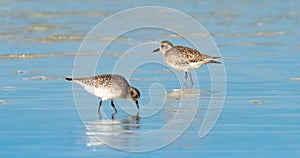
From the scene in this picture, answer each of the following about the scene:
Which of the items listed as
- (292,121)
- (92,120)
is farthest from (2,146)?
(292,121)

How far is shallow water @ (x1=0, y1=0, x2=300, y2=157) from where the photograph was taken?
9945mm

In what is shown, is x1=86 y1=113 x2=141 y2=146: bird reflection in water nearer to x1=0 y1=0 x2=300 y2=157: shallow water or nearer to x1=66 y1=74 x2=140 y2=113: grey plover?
x1=0 y1=0 x2=300 y2=157: shallow water

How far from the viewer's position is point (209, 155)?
940 cm

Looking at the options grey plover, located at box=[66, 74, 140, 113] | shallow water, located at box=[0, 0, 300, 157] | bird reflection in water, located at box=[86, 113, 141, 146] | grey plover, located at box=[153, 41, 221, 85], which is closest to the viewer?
shallow water, located at box=[0, 0, 300, 157]

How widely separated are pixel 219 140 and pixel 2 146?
257cm

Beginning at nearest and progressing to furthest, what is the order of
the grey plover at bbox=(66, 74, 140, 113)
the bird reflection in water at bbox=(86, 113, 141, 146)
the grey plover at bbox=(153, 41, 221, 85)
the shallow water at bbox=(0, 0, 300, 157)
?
the shallow water at bbox=(0, 0, 300, 157) < the bird reflection in water at bbox=(86, 113, 141, 146) < the grey plover at bbox=(66, 74, 140, 113) < the grey plover at bbox=(153, 41, 221, 85)

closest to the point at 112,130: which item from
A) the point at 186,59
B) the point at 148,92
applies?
the point at 148,92

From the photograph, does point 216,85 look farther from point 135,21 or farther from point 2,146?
point 135,21

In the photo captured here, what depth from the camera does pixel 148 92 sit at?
47.0 feet

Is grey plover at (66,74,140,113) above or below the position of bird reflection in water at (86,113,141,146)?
above

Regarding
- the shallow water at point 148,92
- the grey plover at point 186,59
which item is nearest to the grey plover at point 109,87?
the shallow water at point 148,92

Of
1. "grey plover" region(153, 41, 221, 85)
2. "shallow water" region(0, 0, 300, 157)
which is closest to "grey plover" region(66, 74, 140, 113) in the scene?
"shallow water" region(0, 0, 300, 157)

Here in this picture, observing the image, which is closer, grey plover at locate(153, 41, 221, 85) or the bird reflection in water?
the bird reflection in water

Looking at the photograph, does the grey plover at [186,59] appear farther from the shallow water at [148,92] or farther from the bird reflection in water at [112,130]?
the bird reflection in water at [112,130]
